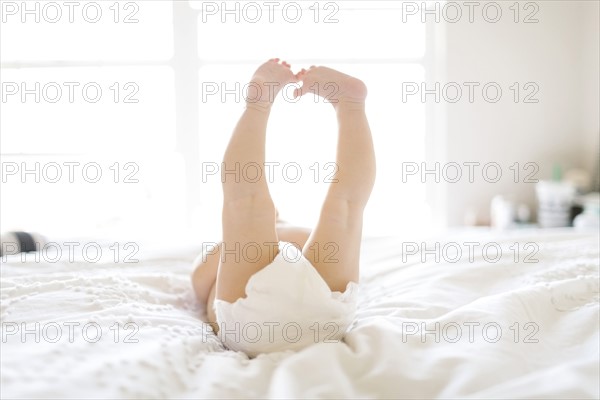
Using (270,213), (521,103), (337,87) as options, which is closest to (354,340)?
(270,213)

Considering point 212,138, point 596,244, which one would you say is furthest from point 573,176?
point 212,138

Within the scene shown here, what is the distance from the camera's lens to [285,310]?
2.94 feet

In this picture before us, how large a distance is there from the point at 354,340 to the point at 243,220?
28 cm

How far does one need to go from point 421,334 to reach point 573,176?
2097 millimetres

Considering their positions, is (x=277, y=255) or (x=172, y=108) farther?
(x=172, y=108)

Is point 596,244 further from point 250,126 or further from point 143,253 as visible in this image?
point 143,253

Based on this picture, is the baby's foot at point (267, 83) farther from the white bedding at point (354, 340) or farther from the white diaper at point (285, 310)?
the white bedding at point (354, 340)

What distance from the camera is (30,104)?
2.92 m

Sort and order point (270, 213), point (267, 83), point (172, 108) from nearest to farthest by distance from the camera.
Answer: point (270, 213) → point (267, 83) → point (172, 108)

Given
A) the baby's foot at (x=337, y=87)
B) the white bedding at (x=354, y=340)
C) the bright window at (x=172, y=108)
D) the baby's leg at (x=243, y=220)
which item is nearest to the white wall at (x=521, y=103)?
the bright window at (x=172, y=108)

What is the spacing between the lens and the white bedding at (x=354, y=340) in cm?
72

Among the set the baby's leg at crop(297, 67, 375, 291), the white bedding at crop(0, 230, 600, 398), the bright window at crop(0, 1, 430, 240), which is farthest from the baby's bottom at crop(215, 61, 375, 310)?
the bright window at crop(0, 1, 430, 240)

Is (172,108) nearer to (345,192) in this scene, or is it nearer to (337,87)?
(337,87)

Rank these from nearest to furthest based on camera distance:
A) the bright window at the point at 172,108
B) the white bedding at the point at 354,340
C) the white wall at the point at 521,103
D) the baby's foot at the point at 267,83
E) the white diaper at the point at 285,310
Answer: the white bedding at the point at 354,340, the white diaper at the point at 285,310, the baby's foot at the point at 267,83, the white wall at the point at 521,103, the bright window at the point at 172,108
